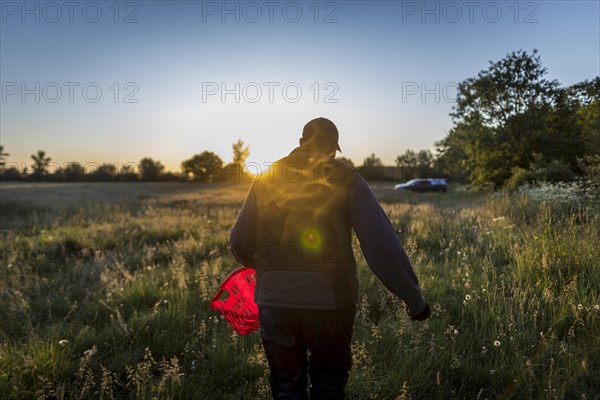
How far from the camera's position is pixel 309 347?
2324mm

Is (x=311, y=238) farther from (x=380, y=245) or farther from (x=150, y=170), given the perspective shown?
(x=150, y=170)

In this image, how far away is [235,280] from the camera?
10.1 feet

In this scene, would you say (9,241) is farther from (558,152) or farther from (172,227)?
(558,152)

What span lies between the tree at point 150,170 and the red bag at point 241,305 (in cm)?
7145

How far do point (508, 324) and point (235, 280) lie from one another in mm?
2844

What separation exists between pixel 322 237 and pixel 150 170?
7487 centimetres

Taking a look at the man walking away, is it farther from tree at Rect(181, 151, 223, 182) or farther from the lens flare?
tree at Rect(181, 151, 223, 182)

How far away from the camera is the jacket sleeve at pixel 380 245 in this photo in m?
2.22

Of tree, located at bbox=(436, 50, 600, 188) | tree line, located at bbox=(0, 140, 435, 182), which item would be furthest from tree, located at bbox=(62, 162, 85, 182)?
tree, located at bbox=(436, 50, 600, 188)

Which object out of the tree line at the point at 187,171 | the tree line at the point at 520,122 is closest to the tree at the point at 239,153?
the tree line at the point at 187,171

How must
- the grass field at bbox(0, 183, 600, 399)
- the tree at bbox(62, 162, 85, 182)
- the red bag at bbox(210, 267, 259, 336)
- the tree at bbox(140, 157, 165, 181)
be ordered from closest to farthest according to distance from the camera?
the red bag at bbox(210, 267, 259, 336)
the grass field at bbox(0, 183, 600, 399)
the tree at bbox(62, 162, 85, 182)
the tree at bbox(140, 157, 165, 181)

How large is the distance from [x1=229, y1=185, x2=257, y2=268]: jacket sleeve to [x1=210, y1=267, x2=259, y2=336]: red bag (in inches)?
20.7

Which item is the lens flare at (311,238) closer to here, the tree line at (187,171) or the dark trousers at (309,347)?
the dark trousers at (309,347)

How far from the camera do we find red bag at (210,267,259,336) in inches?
120
